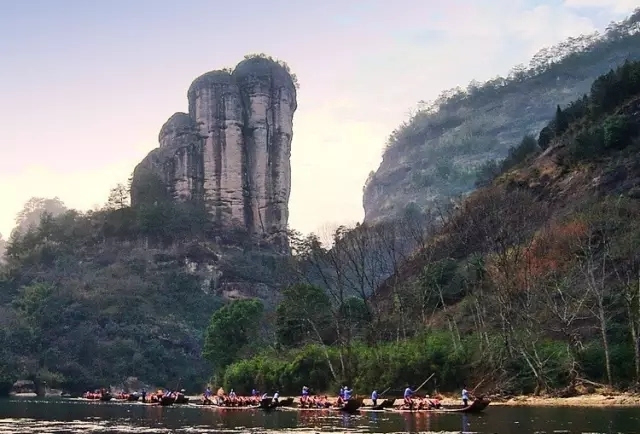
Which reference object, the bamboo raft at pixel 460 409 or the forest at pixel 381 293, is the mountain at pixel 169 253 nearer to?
the forest at pixel 381 293

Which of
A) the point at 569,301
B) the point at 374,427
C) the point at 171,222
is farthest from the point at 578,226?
the point at 171,222

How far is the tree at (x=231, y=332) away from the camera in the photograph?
63.2 meters

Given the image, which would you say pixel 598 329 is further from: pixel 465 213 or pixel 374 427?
pixel 465 213

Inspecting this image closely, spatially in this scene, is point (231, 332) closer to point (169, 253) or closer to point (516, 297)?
point (516, 297)

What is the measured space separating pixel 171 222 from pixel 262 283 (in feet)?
51.6

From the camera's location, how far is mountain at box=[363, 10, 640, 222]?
158m

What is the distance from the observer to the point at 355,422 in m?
30.7

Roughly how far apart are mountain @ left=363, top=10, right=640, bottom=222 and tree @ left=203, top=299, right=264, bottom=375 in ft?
292

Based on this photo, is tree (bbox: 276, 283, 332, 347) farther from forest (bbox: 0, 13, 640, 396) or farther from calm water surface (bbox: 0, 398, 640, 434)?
calm water surface (bbox: 0, 398, 640, 434)

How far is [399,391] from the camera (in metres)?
43.6

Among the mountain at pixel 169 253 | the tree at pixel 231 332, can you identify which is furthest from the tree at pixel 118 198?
the tree at pixel 231 332

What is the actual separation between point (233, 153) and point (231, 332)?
52.5 meters

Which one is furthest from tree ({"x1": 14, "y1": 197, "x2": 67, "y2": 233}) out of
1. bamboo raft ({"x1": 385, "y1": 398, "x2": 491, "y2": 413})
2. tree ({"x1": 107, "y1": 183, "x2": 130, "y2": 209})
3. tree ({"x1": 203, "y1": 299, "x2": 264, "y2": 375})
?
bamboo raft ({"x1": 385, "y1": 398, "x2": 491, "y2": 413})

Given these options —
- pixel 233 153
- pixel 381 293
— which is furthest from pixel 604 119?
pixel 233 153
